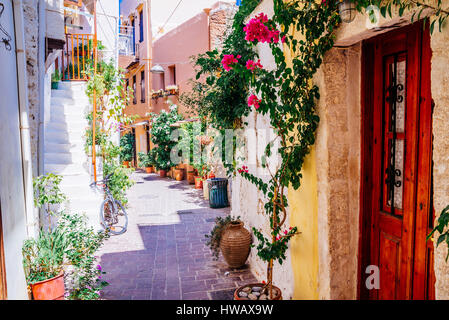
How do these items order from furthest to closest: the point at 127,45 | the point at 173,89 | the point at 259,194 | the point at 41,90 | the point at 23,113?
the point at 127,45, the point at 173,89, the point at 41,90, the point at 259,194, the point at 23,113

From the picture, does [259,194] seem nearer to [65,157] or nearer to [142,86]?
[65,157]

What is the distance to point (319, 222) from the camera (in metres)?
3.17

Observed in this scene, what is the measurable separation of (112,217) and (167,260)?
263 centimetres

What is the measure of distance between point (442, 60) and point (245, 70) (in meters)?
1.58

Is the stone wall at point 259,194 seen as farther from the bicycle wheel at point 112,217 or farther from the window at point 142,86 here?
the window at point 142,86

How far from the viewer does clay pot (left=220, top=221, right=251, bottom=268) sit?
517 centimetres

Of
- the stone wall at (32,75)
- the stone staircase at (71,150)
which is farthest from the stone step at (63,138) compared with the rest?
the stone wall at (32,75)

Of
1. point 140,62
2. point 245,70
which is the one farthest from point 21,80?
point 140,62

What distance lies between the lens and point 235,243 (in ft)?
16.9

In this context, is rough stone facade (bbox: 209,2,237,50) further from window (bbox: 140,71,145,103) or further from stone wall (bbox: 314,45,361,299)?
stone wall (bbox: 314,45,361,299)

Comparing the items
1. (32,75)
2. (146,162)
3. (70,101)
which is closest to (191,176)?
(146,162)

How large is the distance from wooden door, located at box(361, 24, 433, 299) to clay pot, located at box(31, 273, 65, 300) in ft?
10.8

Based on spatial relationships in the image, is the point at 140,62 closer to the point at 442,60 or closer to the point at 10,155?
the point at 10,155

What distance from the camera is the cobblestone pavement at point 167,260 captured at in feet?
15.3
